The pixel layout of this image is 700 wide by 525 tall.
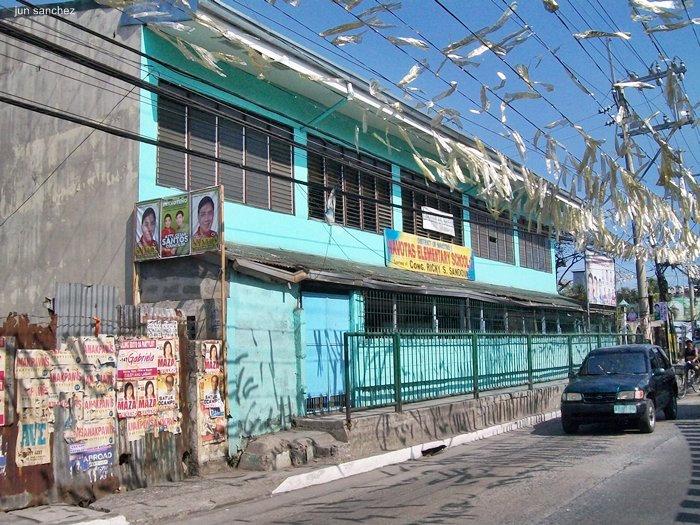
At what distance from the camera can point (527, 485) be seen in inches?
310

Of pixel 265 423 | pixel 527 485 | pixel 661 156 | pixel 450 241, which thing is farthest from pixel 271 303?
pixel 450 241

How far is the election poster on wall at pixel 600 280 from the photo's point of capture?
84.0 ft

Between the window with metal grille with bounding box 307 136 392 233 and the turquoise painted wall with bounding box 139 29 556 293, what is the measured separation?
0.90ft

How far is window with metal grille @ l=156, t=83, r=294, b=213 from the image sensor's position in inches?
477

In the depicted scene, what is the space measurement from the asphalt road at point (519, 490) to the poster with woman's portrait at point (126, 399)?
1.87 metres

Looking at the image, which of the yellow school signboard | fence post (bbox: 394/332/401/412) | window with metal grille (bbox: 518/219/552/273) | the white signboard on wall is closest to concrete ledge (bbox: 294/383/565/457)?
fence post (bbox: 394/332/401/412)

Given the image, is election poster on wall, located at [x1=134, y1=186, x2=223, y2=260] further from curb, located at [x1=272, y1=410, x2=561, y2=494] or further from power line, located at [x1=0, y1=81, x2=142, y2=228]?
curb, located at [x1=272, y1=410, x2=561, y2=494]

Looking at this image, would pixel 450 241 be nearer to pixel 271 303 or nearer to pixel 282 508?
pixel 271 303

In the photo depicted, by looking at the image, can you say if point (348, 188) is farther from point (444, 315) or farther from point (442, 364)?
point (442, 364)

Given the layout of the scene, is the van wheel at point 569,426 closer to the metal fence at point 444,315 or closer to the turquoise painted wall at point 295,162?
the metal fence at point 444,315

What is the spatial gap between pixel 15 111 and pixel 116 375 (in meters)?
7.71

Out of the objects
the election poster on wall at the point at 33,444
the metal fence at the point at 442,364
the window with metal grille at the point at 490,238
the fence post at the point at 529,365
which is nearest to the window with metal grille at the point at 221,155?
the metal fence at the point at 442,364

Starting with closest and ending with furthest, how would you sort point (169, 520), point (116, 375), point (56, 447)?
point (169, 520) → point (56, 447) → point (116, 375)

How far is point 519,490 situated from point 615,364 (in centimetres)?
702
